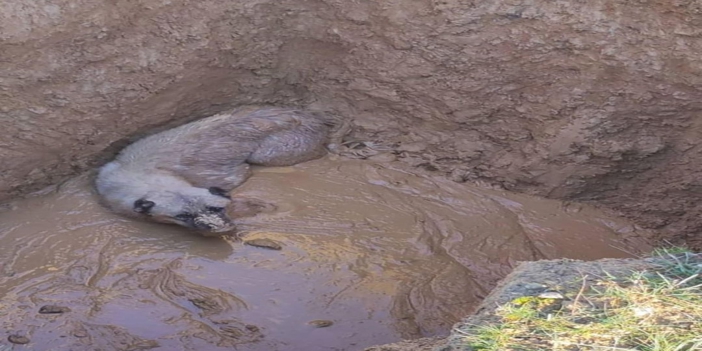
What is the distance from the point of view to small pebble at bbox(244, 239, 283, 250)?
4660 millimetres

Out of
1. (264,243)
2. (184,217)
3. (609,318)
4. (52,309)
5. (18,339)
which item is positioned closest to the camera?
(609,318)

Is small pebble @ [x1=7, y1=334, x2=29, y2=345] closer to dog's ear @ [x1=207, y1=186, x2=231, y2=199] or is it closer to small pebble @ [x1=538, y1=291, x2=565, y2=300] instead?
dog's ear @ [x1=207, y1=186, x2=231, y2=199]

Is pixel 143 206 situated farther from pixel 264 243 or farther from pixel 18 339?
pixel 18 339

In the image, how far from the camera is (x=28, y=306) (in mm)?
4145

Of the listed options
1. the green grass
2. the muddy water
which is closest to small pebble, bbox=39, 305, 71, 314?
the muddy water

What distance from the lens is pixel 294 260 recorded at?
456cm

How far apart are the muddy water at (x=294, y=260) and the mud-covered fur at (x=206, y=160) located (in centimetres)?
12

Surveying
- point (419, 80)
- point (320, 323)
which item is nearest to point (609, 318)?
point (320, 323)

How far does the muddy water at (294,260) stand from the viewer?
4.05m

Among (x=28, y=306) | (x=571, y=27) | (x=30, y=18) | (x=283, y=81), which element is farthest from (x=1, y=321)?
(x=571, y=27)

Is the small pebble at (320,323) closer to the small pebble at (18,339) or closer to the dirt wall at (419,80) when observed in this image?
the small pebble at (18,339)

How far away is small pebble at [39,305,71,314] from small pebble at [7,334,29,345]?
19 cm

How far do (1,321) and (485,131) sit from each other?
10.0 feet

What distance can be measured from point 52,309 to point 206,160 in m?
1.61
